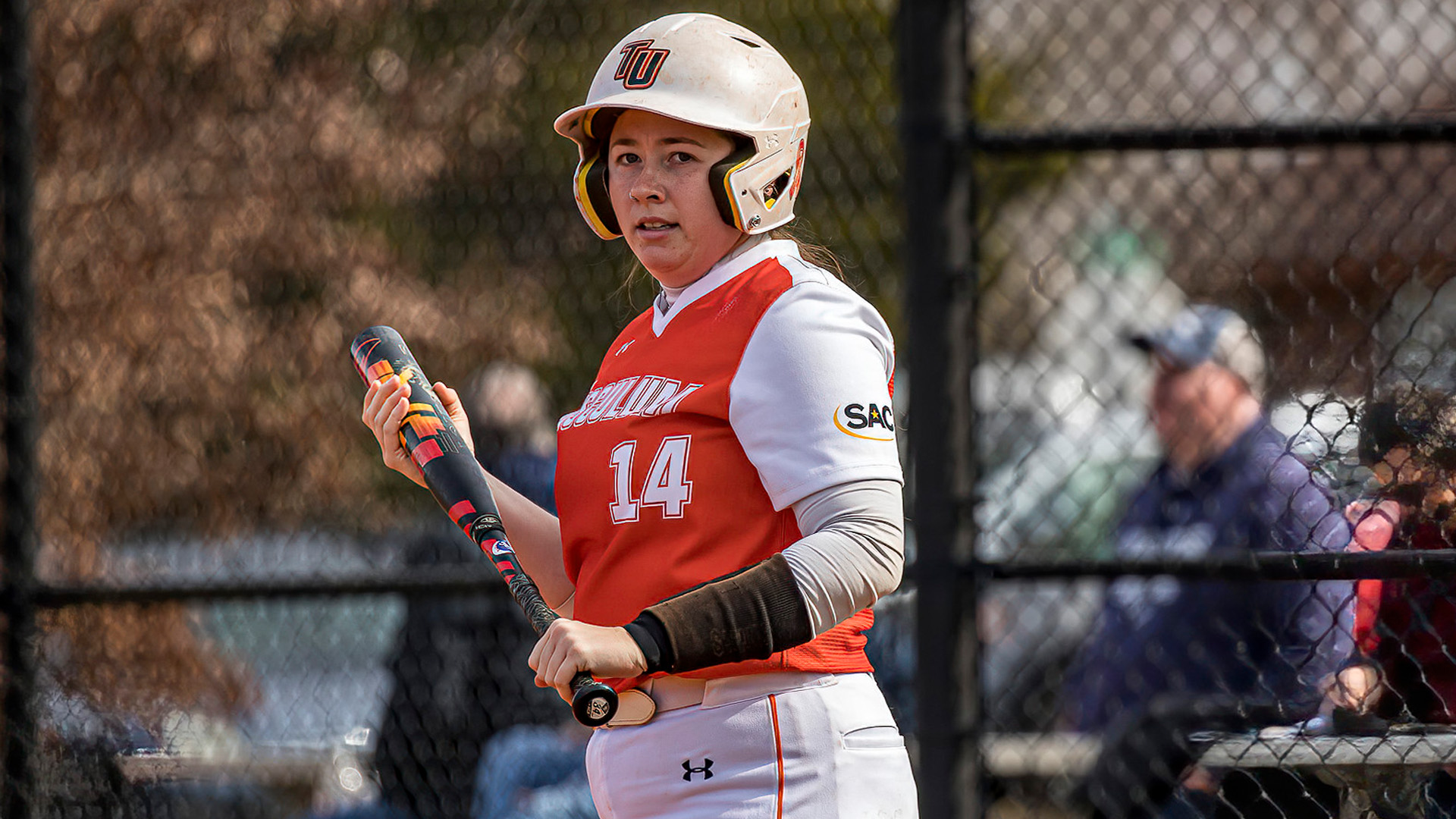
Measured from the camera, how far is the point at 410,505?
404cm

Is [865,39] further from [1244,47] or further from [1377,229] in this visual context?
[1377,229]

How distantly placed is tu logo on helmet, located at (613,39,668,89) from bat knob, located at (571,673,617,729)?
83 centimetres

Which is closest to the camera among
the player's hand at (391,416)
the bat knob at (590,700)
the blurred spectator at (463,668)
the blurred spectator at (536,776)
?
the bat knob at (590,700)

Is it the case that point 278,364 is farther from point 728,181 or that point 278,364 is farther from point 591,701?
point 591,701

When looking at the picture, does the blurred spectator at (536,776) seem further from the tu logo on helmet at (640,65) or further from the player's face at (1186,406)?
the tu logo on helmet at (640,65)

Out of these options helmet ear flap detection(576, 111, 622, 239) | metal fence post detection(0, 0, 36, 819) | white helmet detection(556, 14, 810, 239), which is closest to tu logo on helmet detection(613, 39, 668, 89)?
white helmet detection(556, 14, 810, 239)

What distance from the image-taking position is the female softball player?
1.74 meters

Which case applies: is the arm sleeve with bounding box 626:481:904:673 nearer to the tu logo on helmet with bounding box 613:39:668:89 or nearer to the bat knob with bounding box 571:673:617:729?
the bat knob with bounding box 571:673:617:729

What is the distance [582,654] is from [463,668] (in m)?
2.35

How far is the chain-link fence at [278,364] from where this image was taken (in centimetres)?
388

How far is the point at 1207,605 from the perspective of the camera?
322cm

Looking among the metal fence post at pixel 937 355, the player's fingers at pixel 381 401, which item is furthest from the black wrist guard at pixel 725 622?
the metal fence post at pixel 937 355

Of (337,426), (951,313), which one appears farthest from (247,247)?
(951,313)

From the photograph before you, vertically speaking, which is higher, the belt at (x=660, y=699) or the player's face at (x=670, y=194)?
the player's face at (x=670, y=194)
